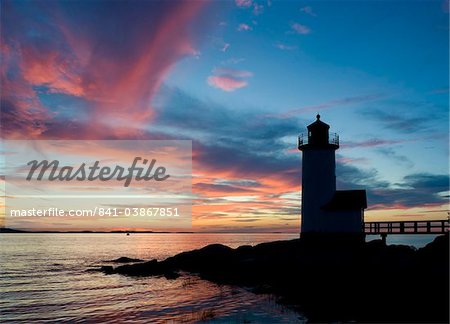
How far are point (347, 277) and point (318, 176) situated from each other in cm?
1256

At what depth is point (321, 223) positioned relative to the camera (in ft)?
109

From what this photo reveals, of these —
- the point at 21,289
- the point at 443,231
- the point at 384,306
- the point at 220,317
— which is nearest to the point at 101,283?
the point at 21,289

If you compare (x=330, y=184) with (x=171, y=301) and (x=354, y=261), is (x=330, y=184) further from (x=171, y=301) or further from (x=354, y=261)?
(x=171, y=301)

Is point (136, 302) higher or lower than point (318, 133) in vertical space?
lower

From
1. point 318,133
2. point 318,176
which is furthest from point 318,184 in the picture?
point 318,133

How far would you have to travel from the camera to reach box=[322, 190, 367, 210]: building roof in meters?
32.3

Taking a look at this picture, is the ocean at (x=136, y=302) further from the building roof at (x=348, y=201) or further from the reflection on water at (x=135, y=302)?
the building roof at (x=348, y=201)

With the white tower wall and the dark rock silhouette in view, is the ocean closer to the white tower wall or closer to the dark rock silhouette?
the dark rock silhouette

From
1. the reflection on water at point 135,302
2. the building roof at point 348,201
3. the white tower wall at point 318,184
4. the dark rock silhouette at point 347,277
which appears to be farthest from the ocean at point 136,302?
the building roof at point 348,201

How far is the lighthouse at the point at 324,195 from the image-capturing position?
32.4 meters

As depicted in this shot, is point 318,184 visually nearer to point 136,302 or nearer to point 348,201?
point 348,201

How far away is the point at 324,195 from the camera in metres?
33.5

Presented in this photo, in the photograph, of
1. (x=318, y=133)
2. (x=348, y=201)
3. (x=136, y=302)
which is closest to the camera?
(x=136, y=302)

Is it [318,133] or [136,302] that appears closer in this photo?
[136,302]
